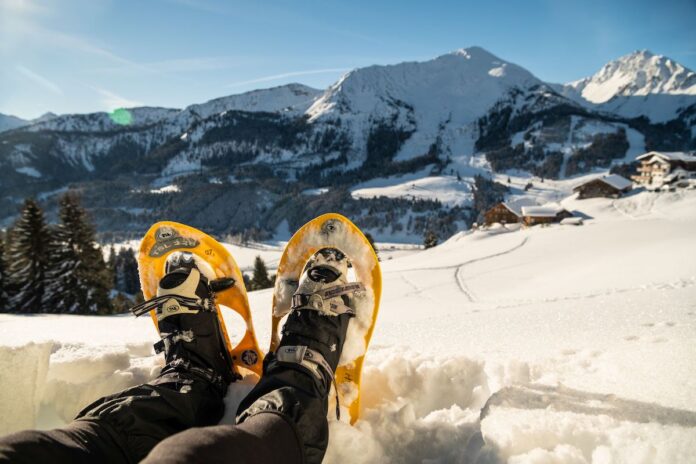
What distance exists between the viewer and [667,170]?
145ft

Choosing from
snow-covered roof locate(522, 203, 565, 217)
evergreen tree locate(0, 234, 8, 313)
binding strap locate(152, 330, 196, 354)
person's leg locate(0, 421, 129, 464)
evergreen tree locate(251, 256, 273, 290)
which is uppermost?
person's leg locate(0, 421, 129, 464)

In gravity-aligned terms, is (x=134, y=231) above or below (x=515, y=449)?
below

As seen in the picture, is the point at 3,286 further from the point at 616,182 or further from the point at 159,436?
the point at 616,182

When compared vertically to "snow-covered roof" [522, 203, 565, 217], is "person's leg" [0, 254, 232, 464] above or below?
above

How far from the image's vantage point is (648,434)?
1170 millimetres

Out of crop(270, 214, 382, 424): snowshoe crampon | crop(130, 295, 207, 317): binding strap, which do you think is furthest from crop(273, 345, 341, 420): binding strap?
crop(130, 295, 207, 317): binding strap

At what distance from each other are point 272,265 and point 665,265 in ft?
201

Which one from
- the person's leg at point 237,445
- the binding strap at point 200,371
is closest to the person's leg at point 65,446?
the person's leg at point 237,445

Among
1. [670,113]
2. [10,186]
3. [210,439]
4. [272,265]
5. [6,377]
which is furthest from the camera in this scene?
[10,186]

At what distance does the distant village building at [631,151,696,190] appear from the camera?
41.1 metres

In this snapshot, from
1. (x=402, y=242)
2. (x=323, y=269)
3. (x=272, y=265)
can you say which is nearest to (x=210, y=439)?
(x=323, y=269)

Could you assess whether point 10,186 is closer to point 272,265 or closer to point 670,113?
point 272,265

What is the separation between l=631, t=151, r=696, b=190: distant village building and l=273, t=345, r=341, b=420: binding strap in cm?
5054

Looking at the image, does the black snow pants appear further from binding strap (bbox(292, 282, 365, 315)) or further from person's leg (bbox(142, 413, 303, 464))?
binding strap (bbox(292, 282, 365, 315))
